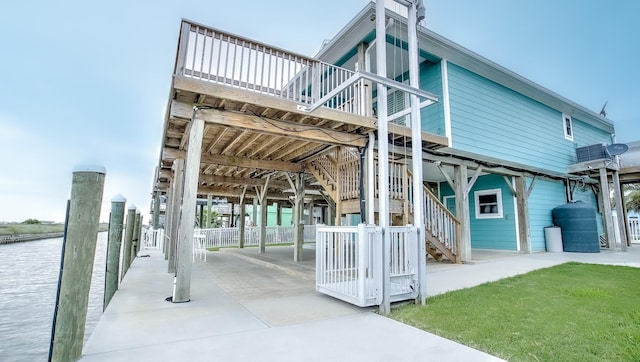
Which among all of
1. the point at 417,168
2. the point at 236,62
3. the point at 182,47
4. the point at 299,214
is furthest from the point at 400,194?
the point at 182,47

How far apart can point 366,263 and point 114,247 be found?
3.90 meters

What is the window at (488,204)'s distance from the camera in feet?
34.2

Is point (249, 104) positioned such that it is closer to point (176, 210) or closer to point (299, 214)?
point (176, 210)

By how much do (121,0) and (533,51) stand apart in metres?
26.3

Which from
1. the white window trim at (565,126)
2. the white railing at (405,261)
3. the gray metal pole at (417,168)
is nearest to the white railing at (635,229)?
the white window trim at (565,126)

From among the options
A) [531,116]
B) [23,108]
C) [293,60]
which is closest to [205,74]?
[293,60]

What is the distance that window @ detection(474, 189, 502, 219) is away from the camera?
10.4m

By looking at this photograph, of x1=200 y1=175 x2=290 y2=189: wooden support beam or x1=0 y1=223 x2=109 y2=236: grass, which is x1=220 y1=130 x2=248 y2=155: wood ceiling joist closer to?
x1=200 y1=175 x2=290 y2=189: wooden support beam

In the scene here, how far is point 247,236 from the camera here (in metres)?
17.1

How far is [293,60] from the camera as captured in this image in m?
5.43

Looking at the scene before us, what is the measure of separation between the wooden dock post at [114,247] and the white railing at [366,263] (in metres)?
3.05

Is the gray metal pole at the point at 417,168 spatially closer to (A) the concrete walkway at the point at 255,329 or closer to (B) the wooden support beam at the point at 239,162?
(A) the concrete walkway at the point at 255,329

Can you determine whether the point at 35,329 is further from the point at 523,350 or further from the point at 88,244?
Result: the point at 523,350

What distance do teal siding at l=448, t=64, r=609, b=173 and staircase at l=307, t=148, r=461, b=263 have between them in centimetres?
174
